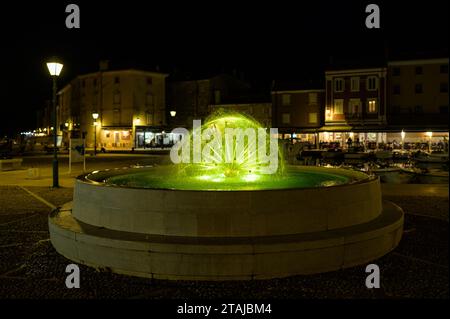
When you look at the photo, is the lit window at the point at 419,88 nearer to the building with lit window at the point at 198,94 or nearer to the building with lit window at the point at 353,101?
the building with lit window at the point at 353,101

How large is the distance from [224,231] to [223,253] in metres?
0.49

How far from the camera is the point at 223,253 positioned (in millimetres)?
6230

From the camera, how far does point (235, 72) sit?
7088cm

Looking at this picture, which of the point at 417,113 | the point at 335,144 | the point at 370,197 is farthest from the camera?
the point at 417,113

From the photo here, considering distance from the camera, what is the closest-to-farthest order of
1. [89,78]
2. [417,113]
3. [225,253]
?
1. [225,253]
2. [417,113]
3. [89,78]

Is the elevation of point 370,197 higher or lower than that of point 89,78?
lower

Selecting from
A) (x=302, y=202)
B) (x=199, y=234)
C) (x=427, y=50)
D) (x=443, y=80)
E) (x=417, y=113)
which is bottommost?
(x=199, y=234)

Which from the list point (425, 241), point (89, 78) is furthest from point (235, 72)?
point (425, 241)

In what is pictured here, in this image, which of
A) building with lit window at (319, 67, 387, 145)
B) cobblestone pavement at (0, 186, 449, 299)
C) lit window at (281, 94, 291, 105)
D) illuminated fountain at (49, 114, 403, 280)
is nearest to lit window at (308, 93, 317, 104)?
building with lit window at (319, 67, 387, 145)

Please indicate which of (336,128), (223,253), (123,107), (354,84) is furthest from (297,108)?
(223,253)

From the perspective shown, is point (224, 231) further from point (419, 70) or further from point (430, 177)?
point (419, 70)

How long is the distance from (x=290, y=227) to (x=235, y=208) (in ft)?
2.94

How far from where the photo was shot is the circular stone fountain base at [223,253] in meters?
6.25

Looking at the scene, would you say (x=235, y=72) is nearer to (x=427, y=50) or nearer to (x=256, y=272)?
(x=427, y=50)
